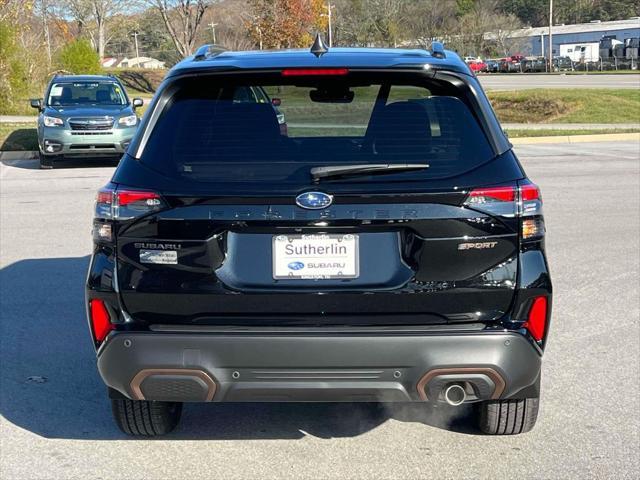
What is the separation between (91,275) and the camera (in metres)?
3.92

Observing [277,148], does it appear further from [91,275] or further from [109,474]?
[109,474]

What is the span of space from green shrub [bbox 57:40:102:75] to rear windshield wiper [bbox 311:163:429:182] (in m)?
32.2

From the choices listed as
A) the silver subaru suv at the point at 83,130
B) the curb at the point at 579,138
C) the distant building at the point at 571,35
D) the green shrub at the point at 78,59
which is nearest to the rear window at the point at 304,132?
the silver subaru suv at the point at 83,130

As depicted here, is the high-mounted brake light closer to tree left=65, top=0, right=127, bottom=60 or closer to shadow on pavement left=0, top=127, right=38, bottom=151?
shadow on pavement left=0, top=127, right=38, bottom=151

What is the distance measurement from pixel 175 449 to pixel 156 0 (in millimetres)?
36392

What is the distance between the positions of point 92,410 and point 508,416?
216 centimetres

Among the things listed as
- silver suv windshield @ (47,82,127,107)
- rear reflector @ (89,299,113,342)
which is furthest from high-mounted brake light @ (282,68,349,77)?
silver suv windshield @ (47,82,127,107)

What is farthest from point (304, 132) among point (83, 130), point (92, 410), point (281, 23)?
point (281, 23)

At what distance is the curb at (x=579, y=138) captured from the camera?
68.3ft

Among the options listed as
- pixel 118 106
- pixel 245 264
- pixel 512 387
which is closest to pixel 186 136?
pixel 245 264

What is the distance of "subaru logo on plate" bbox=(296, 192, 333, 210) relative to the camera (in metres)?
3.64

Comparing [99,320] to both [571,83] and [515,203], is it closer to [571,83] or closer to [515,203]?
[515,203]

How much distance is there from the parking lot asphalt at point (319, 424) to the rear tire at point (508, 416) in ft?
0.22

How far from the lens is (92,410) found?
192 inches
